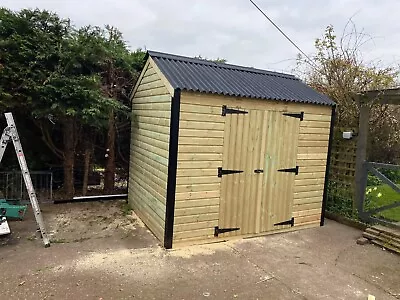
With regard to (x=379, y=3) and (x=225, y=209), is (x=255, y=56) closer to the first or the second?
(x=379, y=3)

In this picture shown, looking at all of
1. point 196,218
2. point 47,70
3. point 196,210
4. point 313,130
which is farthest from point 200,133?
point 47,70

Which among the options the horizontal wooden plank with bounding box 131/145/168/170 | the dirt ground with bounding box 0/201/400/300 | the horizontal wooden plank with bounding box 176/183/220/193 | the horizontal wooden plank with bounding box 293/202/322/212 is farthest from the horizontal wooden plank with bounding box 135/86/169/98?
the horizontal wooden plank with bounding box 293/202/322/212

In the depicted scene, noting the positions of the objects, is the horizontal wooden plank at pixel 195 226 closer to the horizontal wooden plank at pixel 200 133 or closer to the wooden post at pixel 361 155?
the horizontal wooden plank at pixel 200 133

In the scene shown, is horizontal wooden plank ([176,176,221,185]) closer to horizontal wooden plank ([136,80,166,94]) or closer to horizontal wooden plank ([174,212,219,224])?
horizontal wooden plank ([174,212,219,224])

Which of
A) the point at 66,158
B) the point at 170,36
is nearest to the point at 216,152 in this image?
the point at 66,158

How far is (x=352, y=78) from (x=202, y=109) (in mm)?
4532

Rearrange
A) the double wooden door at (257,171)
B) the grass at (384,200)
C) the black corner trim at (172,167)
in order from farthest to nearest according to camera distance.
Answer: the grass at (384,200)
the double wooden door at (257,171)
the black corner trim at (172,167)

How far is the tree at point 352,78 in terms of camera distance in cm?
633

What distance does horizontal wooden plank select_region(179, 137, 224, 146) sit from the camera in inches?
152

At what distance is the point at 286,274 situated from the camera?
3.35 m

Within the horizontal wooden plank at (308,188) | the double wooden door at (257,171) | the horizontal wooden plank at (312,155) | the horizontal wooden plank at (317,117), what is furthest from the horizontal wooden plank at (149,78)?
the horizontal wooden plank at (308,188)

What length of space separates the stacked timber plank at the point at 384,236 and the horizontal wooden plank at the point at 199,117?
9.59ft

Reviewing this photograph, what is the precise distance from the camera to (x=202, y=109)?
12.9 feet

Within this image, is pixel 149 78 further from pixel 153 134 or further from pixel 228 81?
pixel 228 81
